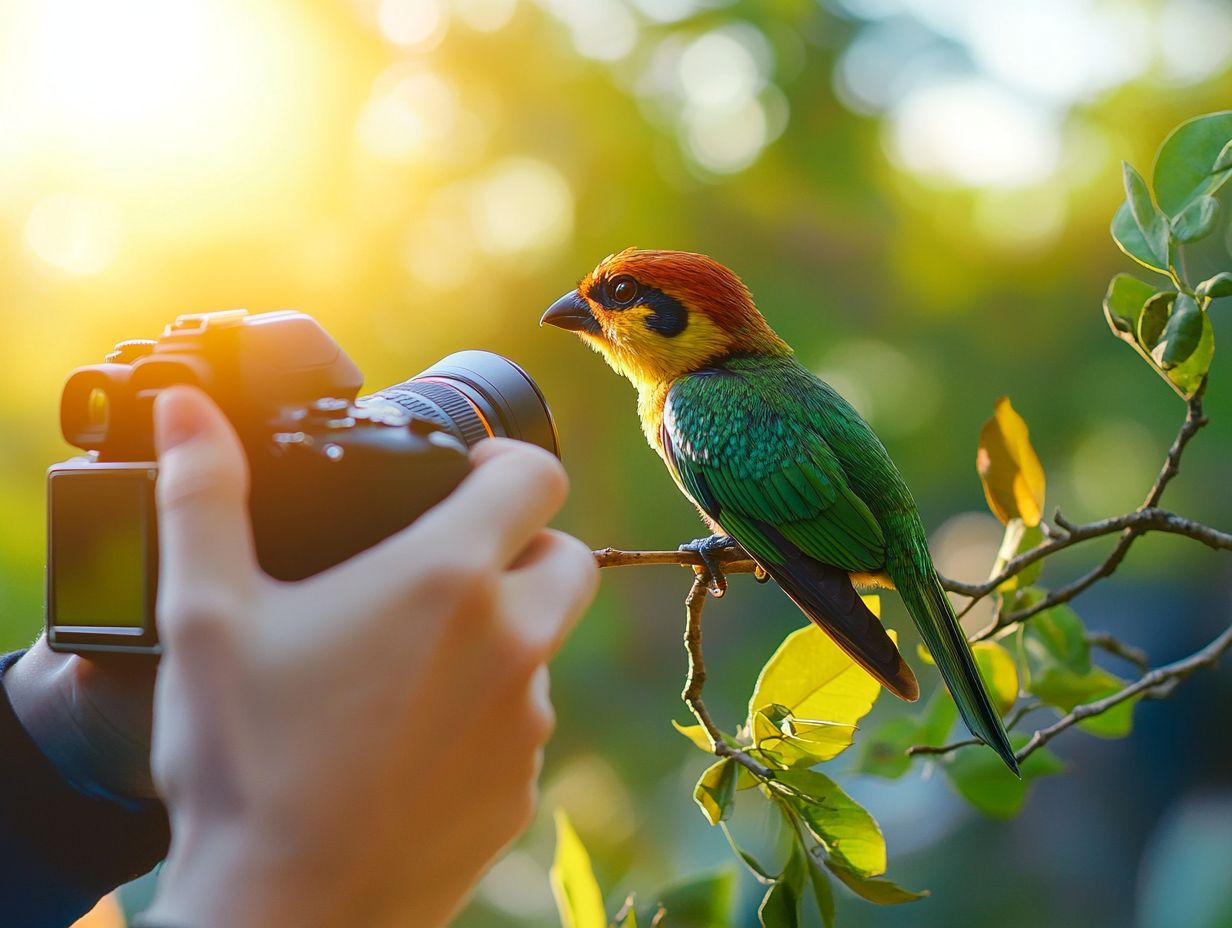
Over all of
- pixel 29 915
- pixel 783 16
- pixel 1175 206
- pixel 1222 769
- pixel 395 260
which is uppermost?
pixel 783 16

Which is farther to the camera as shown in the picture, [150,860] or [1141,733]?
[1141,733]

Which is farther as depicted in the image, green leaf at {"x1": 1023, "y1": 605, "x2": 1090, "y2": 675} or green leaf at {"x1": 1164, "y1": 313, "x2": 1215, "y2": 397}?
green leaf at {"x1": 1023, "y1": 605, "x2": 1090, "y2": 675}

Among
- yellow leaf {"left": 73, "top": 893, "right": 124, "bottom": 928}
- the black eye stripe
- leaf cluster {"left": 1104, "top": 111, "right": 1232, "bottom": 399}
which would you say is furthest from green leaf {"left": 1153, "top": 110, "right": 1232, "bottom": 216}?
yellow leaf {"left": 73, "top": 893, "right": 124, "bottom": 928}

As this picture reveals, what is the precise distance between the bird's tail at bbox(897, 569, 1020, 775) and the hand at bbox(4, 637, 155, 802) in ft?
1.10

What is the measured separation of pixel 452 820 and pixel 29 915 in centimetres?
25

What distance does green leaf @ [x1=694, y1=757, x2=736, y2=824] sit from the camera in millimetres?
393

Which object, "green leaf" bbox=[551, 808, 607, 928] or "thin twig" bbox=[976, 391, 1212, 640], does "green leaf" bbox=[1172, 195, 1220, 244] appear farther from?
"green leaf" bbox=[551, 808, 607, 928]

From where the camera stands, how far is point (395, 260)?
172 centimetres

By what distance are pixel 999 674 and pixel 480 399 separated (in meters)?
0.29

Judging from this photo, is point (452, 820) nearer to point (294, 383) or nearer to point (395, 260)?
point (294, 383)

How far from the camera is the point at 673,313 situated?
69cm

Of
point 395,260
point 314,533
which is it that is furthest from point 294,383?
point 395,260

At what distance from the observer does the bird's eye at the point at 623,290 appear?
70 centimetres

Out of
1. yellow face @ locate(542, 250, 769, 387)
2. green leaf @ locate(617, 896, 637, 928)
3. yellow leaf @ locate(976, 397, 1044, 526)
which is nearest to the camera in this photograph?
green leaf @ locate(617, 896, 637, 928)
